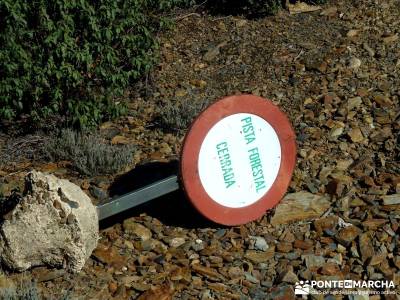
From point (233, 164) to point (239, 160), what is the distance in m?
0.05

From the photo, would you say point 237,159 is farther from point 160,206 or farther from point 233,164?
point 160,206

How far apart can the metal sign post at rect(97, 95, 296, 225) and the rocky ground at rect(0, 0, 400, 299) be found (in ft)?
0.55

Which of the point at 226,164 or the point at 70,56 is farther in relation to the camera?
the point at 70,56

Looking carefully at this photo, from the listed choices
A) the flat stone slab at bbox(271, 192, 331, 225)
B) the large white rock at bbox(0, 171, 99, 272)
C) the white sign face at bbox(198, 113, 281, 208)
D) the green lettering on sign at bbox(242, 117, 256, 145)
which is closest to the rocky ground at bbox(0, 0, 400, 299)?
the flat stone slab at bbox(271, 192, 331, 225)

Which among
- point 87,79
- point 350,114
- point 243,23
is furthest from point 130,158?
point 243,23

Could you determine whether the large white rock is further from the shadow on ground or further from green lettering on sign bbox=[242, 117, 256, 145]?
green lettering on sign bbox=[242, 117, 256, 145]

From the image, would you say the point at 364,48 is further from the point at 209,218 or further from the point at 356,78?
the point at 209,218

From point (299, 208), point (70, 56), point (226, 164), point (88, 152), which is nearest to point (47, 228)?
point (226, 164)

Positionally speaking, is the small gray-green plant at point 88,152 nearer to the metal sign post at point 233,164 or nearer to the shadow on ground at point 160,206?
the shadow on ground at point 160,206

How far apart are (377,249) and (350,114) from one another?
4.86 feet

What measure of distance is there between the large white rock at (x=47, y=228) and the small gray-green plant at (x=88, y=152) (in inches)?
37.6

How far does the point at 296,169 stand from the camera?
5.11 m

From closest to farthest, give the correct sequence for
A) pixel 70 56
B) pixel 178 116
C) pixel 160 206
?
1. pixel 160 206
2. pixel 70 56
3. pixel 178 116

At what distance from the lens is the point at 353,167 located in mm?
5094
